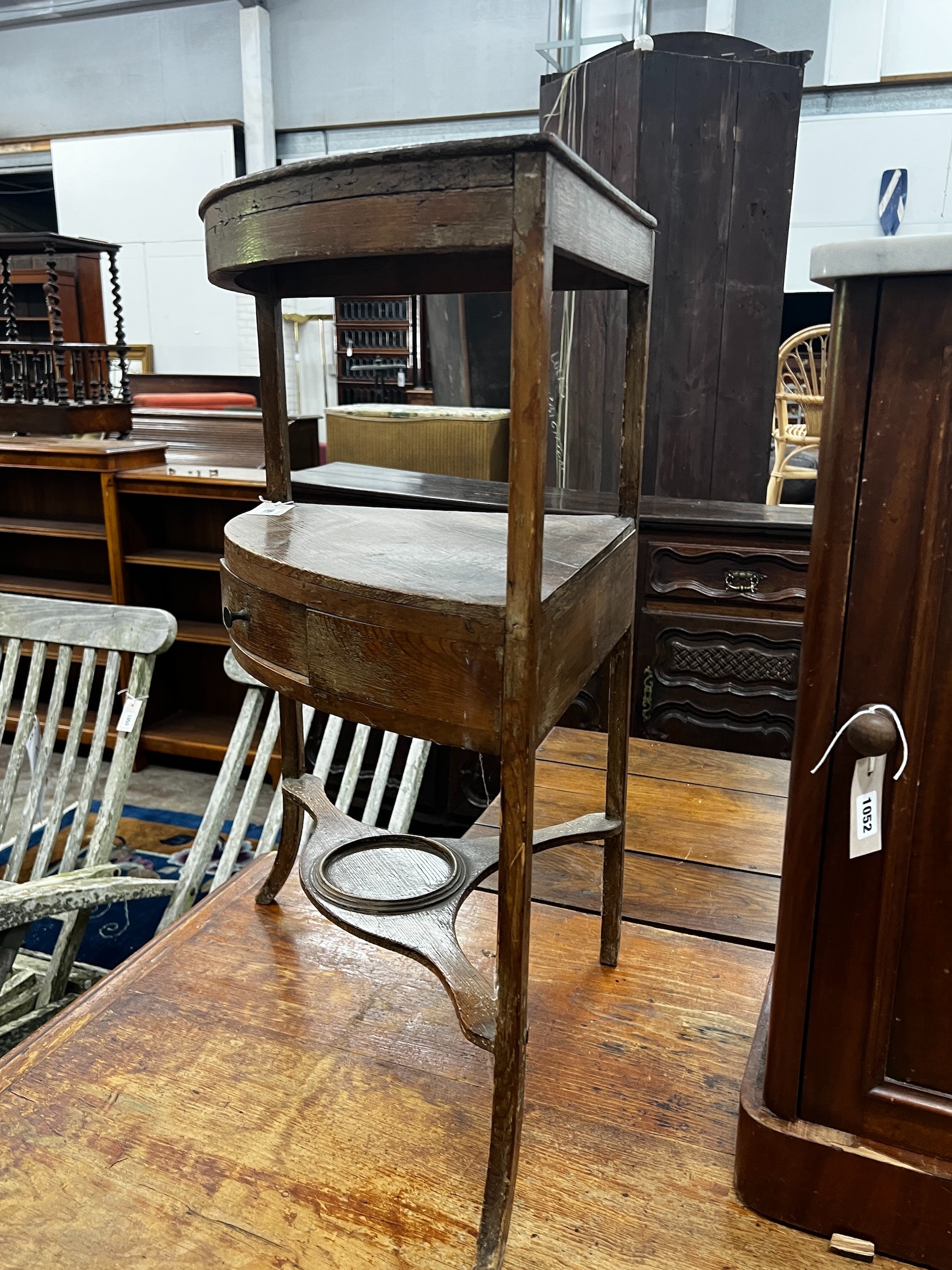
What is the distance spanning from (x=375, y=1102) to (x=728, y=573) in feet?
5.43

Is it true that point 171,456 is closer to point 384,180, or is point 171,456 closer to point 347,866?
point 347,866

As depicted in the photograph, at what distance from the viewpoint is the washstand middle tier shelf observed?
72 cm

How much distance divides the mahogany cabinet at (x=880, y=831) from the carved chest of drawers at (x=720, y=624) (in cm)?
151

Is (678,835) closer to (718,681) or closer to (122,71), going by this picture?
(718,681)

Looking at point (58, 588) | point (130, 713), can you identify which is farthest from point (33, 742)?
point (58, 588)

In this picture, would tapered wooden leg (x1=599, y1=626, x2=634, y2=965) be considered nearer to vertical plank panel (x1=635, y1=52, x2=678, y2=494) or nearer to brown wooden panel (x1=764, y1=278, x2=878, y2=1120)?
brown wooden panel (x1=764, y1=278, x2=878, y2=1120)

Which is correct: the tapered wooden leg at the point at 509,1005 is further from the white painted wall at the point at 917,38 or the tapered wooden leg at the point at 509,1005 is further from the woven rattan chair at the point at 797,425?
the white painted wall at the point at 917,38

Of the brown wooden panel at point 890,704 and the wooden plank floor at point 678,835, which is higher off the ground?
the brown wooden panel at point 890,704

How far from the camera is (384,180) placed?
668 mm

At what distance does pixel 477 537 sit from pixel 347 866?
433mm

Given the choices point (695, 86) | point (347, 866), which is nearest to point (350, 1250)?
point (347, 866)

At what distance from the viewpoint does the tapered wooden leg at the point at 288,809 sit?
4.12ft

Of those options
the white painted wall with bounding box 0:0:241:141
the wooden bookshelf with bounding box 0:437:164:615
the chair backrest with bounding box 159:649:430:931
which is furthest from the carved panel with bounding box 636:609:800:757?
the white painted wall with bounding box 0:0:241:141

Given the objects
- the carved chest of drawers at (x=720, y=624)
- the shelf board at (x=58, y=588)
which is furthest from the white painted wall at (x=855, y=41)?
the shelf board at (x=58, y=588)
